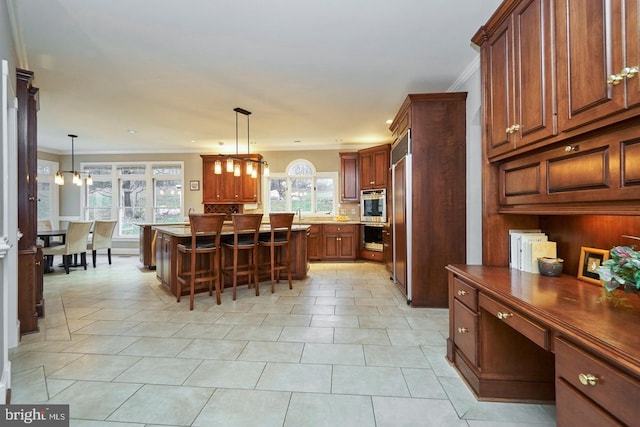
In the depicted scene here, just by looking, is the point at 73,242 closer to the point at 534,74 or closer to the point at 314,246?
the point at 314,246

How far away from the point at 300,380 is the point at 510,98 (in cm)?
219

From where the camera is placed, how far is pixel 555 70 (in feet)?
4.51

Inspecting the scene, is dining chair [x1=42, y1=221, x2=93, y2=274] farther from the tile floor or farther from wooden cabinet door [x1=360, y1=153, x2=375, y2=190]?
wooden cabinet door [x1=360, y1=153, x2=375, y2=190]

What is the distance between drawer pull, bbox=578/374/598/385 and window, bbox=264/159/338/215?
19.6 feet

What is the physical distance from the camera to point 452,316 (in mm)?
2094

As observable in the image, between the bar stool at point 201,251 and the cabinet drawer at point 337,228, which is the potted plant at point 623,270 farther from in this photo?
the cabinet drawer at point 337,228

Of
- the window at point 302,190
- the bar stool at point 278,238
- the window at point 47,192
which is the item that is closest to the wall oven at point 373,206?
the window at point 302,190

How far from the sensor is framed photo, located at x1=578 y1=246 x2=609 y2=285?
1481 millimetres

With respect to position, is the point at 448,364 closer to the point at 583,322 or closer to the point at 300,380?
the point at 300,380

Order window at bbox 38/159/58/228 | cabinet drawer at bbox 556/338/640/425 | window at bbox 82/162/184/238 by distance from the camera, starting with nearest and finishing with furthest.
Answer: cabinet drawer at bbox 556/338/640/425, window at bbox 38/159/58/228, window at bbox 82/162/184/238

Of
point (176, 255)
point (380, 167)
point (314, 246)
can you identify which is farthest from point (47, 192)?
point (380, 167)

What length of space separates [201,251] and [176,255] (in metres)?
0.59

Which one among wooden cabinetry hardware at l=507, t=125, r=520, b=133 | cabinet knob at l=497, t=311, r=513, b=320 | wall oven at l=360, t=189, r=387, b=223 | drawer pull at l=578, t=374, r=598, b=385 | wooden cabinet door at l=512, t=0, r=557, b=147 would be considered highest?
wooden cabinet door at l=512, t=0, r=557, b=147

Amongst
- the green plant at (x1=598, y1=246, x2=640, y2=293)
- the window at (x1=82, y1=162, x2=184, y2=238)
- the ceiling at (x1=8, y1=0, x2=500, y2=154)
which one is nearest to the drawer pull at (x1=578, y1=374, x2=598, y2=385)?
the green plant at (x1=598, y1=246, x2=640, y2=293)
